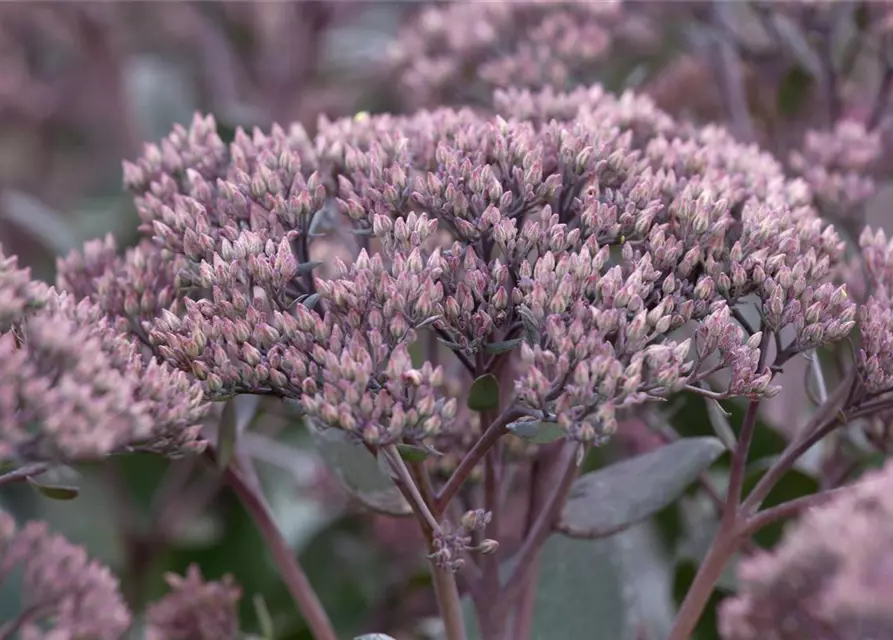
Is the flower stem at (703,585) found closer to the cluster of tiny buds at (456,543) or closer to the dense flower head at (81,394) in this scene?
the cluster of tiny buds at (456,543)

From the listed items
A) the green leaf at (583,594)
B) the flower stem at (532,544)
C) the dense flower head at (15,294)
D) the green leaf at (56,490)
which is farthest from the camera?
the green leaf at (583,594)

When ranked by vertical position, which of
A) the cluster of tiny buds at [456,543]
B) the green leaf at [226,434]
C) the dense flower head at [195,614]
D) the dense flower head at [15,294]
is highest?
the dense flower head at [15,294]

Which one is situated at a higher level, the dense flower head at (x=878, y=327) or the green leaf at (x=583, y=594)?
the dense flower head at (x=878, y=327)

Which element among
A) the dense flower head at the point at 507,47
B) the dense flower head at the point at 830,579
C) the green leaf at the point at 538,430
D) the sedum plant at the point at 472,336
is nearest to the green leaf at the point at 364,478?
the sedum plant at the point at 472,336

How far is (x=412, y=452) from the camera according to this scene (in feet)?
2.53

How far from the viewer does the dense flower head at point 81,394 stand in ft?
2.18

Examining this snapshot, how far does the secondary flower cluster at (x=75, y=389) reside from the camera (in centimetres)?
67

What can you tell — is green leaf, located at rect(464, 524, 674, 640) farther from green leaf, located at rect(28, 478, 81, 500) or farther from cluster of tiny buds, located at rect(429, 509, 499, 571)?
green leaf, located at rect(28, 478, 81, 500)

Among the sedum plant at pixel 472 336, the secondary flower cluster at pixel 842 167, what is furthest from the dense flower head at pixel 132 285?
the secondary flower cluster at pixel 842 167

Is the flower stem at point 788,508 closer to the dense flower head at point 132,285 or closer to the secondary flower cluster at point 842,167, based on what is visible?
the secondary flower cluster at point 842,167

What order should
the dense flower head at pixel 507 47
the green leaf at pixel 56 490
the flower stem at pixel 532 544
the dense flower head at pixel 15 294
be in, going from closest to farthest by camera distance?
the dense flower head at pixel 15 294, the green leaf at pixel 56 490, the flower stem at pixel 532 544, the dense flower head at pixel 507 47

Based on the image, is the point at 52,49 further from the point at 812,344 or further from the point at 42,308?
the point at 812,344

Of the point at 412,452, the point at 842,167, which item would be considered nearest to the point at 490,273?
the point at 412,452

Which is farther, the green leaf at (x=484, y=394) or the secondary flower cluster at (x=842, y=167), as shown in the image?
the secondary flower cluster at (x=842, y=167)
